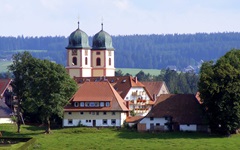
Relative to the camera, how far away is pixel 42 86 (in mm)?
90312

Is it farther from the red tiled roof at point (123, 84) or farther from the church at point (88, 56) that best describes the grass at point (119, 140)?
the church at point (88, 56)

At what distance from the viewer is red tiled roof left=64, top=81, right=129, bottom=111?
3702 inches

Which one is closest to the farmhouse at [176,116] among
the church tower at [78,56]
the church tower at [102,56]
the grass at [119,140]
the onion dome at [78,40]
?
the grass at [119,140]

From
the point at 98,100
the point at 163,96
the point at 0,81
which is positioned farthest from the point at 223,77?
the point at 0,81

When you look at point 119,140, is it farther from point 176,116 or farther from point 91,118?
point 91,118

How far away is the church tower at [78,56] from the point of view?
131 meters

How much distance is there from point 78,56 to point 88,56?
220 centimetres

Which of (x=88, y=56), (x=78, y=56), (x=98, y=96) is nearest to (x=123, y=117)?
(x=98, y=96)

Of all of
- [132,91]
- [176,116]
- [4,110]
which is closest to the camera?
[176,116]

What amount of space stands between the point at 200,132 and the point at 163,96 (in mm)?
7802

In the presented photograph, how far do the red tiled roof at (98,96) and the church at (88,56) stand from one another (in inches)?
1340

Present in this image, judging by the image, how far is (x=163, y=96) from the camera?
92.6m

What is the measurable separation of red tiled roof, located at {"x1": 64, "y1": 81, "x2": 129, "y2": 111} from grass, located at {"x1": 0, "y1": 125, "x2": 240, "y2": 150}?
4.61 meters

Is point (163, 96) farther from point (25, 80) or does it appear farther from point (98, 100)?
point (25, 80)
